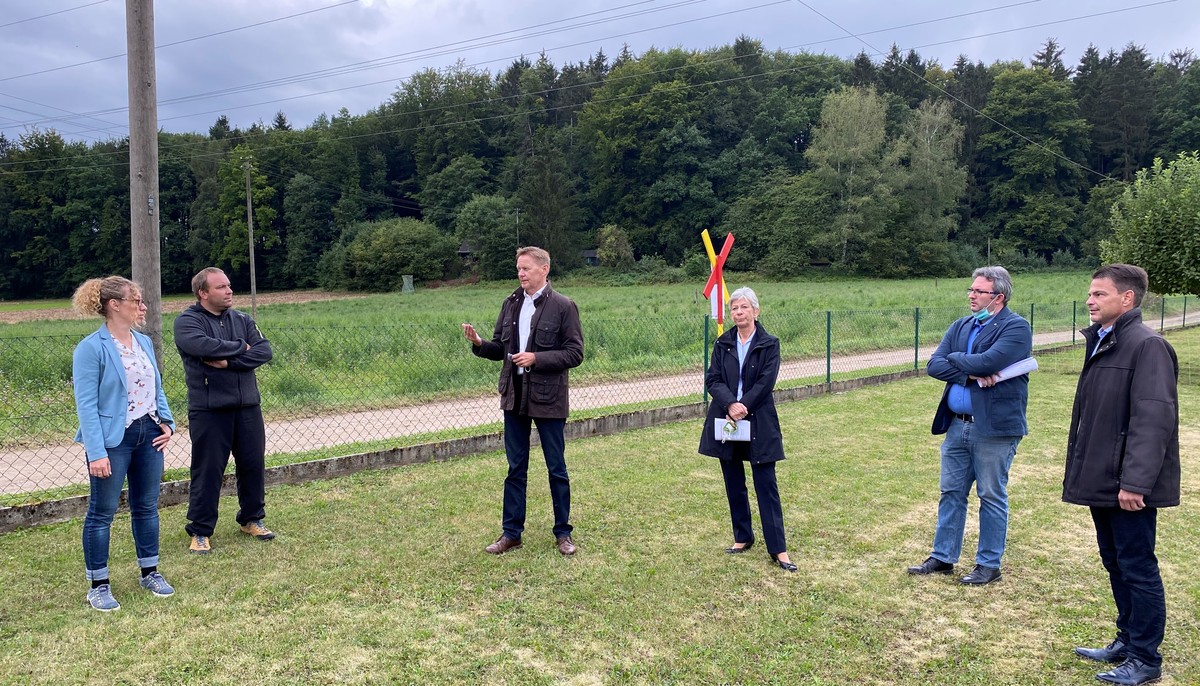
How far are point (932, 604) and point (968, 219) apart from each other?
225 feet

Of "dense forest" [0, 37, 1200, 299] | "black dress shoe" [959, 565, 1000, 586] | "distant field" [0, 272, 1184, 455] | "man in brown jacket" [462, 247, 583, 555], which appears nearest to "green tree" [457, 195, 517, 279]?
"dense forest" [0, 37, 1200, 299]

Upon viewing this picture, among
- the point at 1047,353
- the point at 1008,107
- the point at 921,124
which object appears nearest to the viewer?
the point at 1047,353

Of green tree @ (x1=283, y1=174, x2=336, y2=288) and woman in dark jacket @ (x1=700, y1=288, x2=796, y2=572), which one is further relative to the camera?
green tree @ (x1=283, y1=174, x2=336, y2=288)

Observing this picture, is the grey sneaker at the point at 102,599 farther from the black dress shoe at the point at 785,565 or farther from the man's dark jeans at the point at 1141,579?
the man's dark jeans at the point at 1141,579

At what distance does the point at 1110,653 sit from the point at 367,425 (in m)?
7.33

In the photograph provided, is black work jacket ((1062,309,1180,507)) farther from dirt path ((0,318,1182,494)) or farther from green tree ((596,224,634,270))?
green tree ((596,224,634,270))

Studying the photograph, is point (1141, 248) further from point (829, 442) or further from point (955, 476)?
point (955, 476)

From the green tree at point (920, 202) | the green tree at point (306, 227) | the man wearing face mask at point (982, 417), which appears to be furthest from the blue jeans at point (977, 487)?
the green tree at point (306, 227)

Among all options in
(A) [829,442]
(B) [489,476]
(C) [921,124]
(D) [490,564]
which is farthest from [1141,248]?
(C) [921,124]

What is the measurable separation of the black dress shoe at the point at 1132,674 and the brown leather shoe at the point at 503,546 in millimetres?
3062

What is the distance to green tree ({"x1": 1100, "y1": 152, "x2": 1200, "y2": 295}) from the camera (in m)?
12.6

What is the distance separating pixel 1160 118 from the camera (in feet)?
201

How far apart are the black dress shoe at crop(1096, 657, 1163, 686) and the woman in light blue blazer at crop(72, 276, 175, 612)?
14.6ft

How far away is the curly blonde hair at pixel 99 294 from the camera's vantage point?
3.89m
